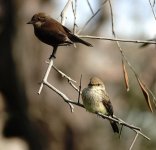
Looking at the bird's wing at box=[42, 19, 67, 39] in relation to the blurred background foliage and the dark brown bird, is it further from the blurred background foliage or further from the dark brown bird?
the blurred background foliage

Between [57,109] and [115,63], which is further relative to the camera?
[115,63]

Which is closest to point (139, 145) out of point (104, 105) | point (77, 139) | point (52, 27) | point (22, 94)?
point (77, 139)

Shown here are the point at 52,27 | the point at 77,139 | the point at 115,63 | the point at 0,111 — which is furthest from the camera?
the point at 115,63

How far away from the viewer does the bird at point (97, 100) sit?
15.4 feet

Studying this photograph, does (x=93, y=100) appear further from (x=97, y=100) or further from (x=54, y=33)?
(x=54, y=33)

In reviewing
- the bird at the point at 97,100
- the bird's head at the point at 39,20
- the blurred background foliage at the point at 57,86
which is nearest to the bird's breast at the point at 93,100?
the bird at the point at 97,100

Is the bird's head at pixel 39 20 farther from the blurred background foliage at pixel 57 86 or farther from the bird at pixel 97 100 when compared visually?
the blurred background foliage at pixel 57 86

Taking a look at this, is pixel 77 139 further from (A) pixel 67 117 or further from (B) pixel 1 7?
(B) pixel 1 7

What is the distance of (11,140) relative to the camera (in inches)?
529

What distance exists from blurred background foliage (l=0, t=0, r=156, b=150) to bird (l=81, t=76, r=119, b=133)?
21.6ft

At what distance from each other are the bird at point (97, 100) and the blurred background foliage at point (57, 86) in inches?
259

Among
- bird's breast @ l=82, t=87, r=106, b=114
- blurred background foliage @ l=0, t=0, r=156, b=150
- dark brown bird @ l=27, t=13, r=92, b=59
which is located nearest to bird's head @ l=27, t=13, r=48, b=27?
dark brown bird @ l=27, t=13, r=92, b=59

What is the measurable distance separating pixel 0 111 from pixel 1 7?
2.24 m

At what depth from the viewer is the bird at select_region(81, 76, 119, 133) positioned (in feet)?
15.4
